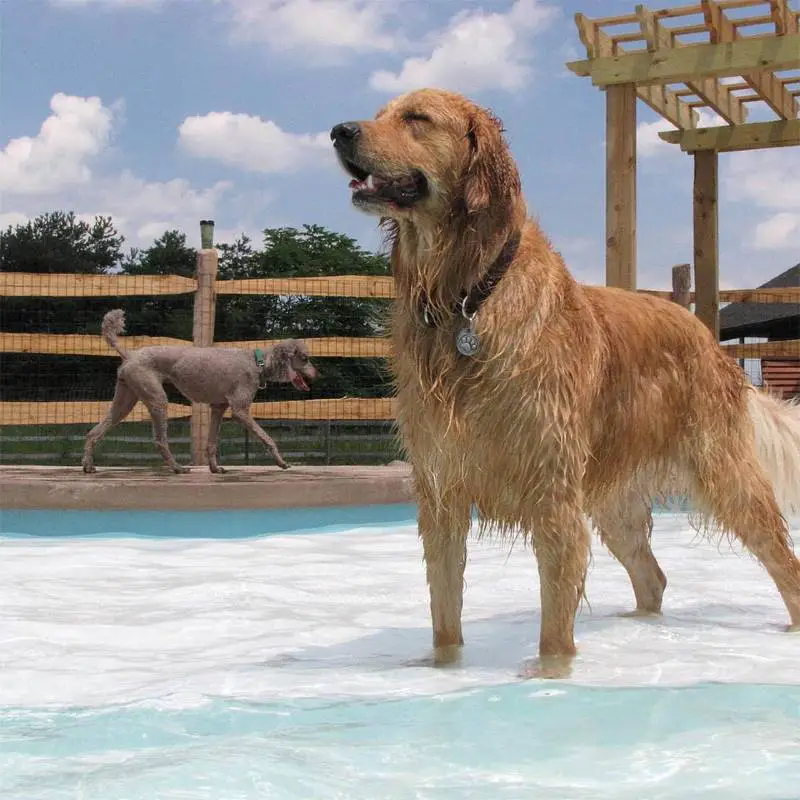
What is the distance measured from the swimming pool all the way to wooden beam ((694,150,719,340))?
177 inches

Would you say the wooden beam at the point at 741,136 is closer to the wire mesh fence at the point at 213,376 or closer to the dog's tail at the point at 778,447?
the wire mesh fence at the point at 213,376

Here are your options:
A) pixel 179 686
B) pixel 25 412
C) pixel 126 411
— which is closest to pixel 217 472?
pixel 126 411

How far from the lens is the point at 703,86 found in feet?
30.2

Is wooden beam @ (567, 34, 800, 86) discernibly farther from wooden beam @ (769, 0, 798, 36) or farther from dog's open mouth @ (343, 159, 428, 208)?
dog's open mouth @ (343, 159, 428, 208)

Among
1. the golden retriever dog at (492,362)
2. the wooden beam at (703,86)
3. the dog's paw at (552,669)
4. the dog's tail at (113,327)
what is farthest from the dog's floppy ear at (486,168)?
the dog's tail at (113,327)

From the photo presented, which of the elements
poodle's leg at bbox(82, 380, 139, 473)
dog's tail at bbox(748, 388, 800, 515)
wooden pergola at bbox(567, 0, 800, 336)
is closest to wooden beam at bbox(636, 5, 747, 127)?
wooden pergola at bbox(567, 0, 800, 336)

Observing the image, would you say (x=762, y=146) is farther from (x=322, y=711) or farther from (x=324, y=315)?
(x=322, y=711)

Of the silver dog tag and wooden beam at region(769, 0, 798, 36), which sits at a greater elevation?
wooden beam at region(769, 0, 798, 36)

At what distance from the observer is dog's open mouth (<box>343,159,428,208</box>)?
2.96 metres

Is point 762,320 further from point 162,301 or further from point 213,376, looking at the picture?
point 213,376

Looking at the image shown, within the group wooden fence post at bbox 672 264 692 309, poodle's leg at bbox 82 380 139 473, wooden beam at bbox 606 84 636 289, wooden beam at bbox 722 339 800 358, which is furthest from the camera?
wooden fence post at bbox 672 264 692 309

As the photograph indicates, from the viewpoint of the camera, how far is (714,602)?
5.01m

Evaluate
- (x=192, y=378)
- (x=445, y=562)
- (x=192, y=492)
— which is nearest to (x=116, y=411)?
(x=192, y=378)

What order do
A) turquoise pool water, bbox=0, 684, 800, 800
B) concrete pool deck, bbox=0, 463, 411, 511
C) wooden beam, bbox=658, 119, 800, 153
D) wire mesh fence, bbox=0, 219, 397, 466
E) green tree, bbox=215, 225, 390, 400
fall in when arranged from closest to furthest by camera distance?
turquoise pool water, bbox=0, 684, 800, 800, concrete pool deck, bbox=0, 463, 411, 511, wooden beam, bbox=658, 119, 800, 153, wire mesh fence, bbox=0, 219, 397, 466, green tree, bbox=215, 225, 390, 400
